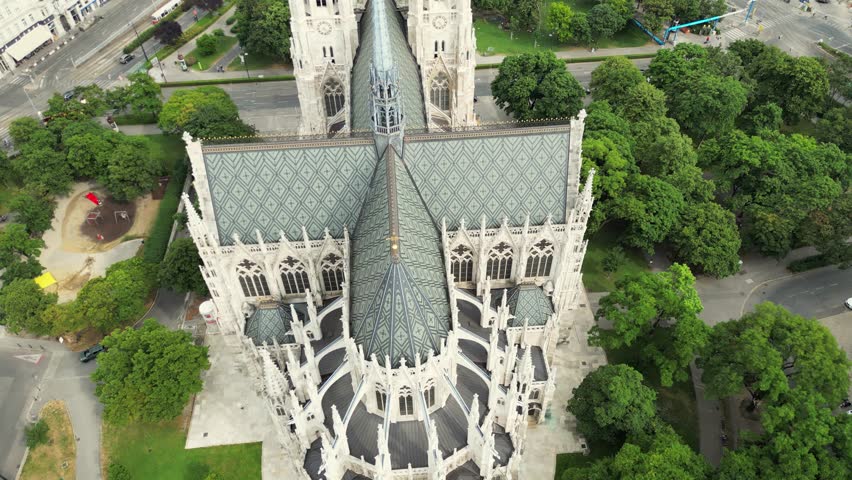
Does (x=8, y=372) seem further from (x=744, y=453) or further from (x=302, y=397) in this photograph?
(x=744, y=453)

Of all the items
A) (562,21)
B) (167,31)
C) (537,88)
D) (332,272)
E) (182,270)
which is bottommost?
(182,270)

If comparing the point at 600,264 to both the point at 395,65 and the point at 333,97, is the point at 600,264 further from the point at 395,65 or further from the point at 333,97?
the point at 333,97

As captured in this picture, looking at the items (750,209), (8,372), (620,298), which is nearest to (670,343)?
(620,298)

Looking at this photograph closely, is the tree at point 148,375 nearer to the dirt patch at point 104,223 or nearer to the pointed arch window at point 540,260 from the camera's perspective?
the dirt patch at point 104,223

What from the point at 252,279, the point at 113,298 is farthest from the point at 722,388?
the point at 113,298

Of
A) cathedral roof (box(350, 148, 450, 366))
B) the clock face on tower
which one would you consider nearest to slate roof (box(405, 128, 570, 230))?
cathedral roof (box(350, 148, 450, 366))

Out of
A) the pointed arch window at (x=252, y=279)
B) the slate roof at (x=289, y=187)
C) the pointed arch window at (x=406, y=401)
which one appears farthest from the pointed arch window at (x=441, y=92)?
the pointed arch window at (x=406, y=401)
